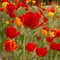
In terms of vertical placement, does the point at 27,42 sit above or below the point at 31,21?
below

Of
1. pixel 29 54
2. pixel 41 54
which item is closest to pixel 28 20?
pixel 41 54

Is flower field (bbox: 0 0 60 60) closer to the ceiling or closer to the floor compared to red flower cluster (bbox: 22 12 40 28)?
closer to the floor

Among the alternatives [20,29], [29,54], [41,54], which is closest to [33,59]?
[29,54]

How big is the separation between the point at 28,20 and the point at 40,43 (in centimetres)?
77

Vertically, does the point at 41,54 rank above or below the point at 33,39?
above

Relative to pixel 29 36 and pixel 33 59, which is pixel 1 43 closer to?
pixel 29 36

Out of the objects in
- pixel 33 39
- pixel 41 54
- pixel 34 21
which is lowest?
pixel 33 39

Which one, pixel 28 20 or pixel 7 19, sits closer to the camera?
pixel 28 20

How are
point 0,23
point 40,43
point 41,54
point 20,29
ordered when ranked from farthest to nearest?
point 0,23
point 20,29
point 40,43
point 41,54

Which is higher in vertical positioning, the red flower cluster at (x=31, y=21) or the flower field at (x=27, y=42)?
the red flower cluster at (x=31, y=21)

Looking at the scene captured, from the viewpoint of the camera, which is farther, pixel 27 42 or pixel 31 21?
pixel 27 42

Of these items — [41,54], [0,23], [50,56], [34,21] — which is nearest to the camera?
[34,21]

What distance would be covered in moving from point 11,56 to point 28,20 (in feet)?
1.67

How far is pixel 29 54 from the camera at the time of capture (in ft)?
5.26
